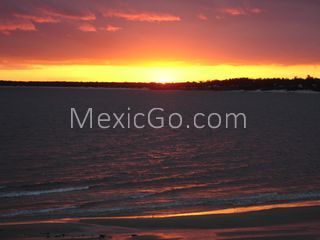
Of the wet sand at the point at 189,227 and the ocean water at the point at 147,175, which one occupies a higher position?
the ocean water at the point at 147,175

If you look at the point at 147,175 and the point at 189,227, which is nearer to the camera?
the point at 189,227

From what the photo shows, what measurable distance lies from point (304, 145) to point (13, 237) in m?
32.7

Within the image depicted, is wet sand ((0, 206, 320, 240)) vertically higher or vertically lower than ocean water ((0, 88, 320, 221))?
lower

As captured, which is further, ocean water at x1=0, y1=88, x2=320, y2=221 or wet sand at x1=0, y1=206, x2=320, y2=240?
ocean water at x1=0, y1=88, x2=320, y2=221

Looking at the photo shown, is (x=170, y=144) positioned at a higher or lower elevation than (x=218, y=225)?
higher

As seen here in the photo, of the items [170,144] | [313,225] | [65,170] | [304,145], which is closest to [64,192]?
[65,170]

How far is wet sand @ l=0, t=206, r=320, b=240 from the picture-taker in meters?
13.4

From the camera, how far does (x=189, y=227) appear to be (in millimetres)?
14750

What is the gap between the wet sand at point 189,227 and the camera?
1343 cm

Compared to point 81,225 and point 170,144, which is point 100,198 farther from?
point 170,144

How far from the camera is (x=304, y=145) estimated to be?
140ft

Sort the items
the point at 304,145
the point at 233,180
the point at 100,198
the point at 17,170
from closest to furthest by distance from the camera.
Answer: the point at 100,198 < the point at 233,180 < the point at 17,170 < the point at 304,145

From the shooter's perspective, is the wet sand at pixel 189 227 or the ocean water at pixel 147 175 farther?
the ocean water at pixel 147 175

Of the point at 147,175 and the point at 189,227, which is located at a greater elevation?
the point at 147,175
